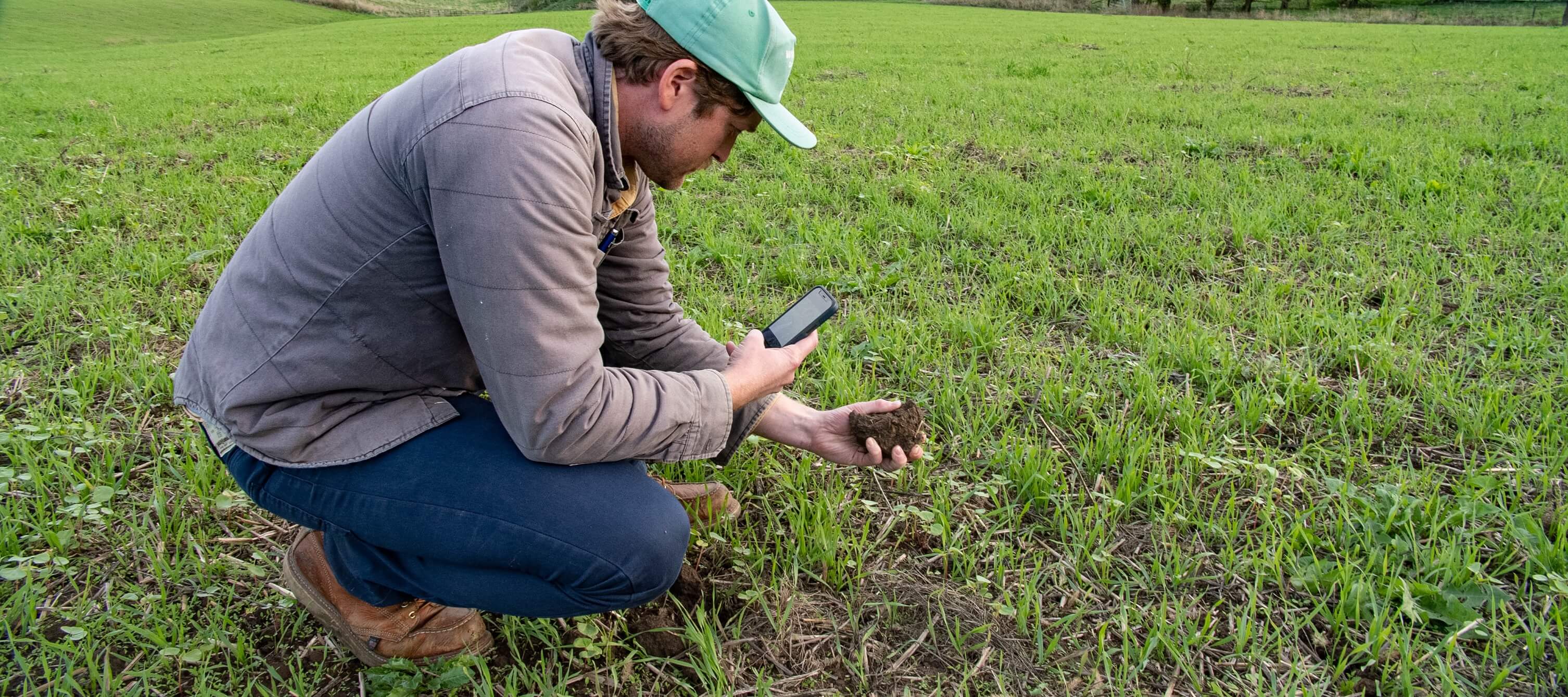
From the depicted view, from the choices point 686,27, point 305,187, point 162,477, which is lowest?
point 162,477

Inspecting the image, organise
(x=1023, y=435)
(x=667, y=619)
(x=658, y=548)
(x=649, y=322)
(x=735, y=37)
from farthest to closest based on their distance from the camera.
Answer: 1. (x=1023, y=435)
2. (x=649, y=322)
3. (x=667, y=619)
4. (x=658, y=548)
5. (x=735, y=37)

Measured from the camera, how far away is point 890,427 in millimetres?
2295

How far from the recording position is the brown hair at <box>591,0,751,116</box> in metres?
1.78

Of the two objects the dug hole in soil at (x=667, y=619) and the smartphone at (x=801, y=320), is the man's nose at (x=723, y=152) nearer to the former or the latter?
the smartphone at (x=801, y=320)

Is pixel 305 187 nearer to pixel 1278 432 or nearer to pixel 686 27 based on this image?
pixel 686 27

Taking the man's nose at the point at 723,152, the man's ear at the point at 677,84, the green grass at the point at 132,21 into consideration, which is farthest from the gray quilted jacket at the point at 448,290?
the green grass at the point at 132,21

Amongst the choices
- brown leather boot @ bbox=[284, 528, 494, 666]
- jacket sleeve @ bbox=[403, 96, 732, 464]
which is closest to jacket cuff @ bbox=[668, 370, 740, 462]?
jacket sleeve @ bbox=[403, 96, 732, 464]

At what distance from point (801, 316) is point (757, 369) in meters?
0.36

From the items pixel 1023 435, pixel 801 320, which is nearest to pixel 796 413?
pixel 801 320

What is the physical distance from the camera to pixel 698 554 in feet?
7.77

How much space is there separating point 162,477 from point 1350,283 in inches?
178

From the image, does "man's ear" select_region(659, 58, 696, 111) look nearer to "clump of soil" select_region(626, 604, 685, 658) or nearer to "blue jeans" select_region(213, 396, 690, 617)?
"blue jeans" select_region(213, 396, 690, 617)

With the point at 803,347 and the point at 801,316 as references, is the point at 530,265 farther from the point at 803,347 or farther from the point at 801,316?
the point at 801,316

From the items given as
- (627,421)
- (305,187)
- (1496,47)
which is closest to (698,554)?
(627,421)
